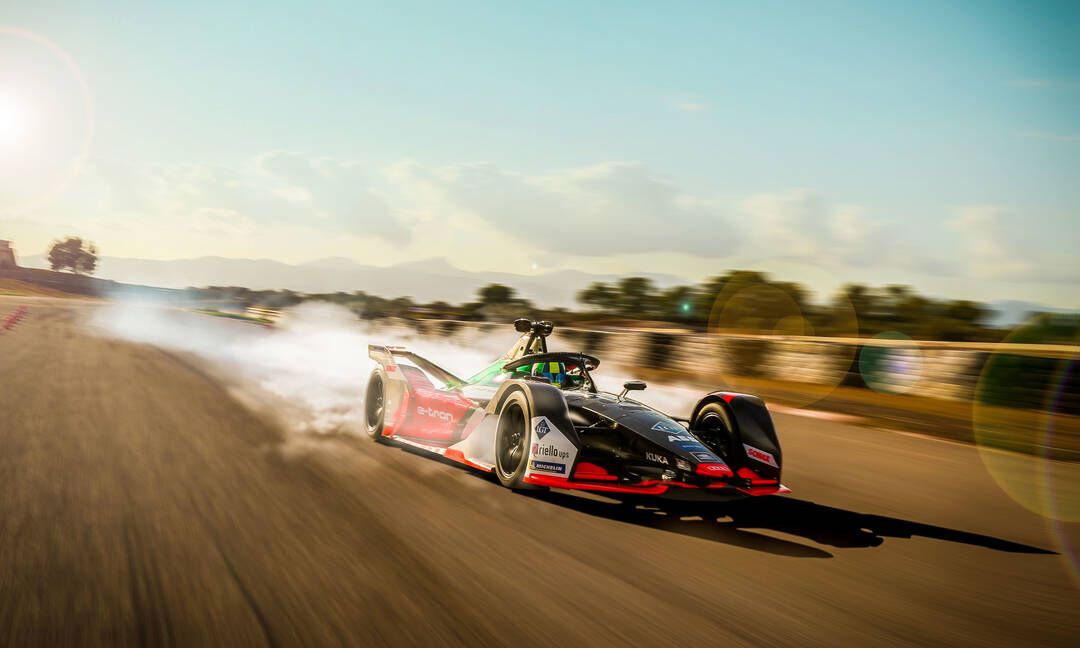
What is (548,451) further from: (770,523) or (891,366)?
(891,366)

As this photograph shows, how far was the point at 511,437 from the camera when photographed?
6.17 m

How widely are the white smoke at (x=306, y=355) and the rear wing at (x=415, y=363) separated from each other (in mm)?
924

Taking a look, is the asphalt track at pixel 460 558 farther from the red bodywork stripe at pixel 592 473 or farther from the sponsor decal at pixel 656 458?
the sponsor decal at pixel 656 458

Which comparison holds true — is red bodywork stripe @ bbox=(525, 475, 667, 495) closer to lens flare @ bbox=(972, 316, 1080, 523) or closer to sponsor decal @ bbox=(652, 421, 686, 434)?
sponsor decal @ bbox=(652, 421, 686, 434)

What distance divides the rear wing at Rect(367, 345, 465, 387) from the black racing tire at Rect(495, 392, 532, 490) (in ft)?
5.66

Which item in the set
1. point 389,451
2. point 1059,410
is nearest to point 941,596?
point 389,451

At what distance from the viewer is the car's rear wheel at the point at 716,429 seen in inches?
235

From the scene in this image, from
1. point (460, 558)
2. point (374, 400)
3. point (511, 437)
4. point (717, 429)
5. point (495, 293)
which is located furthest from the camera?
point (495, 293)

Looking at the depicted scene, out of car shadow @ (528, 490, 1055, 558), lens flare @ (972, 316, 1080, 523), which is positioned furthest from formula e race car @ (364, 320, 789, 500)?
lens flare @ (972, 316, 1080, 523)

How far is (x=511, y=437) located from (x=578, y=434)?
0.74 meters

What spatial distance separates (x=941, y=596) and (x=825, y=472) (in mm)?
3294

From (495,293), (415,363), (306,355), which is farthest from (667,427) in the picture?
(495,293)

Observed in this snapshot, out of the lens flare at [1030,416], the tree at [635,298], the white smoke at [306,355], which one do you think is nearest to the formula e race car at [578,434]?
the white smoke at [306,355]

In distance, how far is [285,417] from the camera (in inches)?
354
